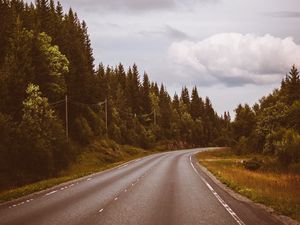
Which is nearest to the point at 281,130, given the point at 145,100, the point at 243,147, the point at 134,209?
the point at 243,147

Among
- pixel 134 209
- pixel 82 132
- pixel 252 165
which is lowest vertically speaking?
pixel 134 209

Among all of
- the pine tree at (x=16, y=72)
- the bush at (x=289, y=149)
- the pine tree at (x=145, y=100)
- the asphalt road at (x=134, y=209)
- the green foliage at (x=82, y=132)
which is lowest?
the asphalt road at (x=134, y=209)

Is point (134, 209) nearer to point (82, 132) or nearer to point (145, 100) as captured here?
point (82, 132)

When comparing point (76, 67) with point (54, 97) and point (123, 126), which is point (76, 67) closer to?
point (54, 97)

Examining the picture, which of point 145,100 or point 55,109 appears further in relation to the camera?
point 145,100

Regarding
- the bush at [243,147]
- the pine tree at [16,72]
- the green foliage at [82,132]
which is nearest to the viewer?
the pine tree at [16,72]

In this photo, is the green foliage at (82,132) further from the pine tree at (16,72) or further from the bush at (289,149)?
the bush at (289,149)

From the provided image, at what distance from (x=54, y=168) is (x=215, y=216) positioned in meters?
36.3

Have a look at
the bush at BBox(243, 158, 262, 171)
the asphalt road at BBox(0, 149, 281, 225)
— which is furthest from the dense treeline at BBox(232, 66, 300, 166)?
the asphalt road at BBox(0, 149, 281, 225)

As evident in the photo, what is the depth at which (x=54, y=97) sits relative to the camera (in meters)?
65.1

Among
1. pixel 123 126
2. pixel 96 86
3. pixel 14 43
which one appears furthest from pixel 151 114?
pixel 14 43

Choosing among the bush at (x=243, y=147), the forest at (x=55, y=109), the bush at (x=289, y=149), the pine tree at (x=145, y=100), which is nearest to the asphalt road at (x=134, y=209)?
the forest at (x=55, y=109)

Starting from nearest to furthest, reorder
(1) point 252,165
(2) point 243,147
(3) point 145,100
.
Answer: (1) point 252,165
(2) point 243,147
(3) point 145,100

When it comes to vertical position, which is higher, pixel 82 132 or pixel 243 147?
pixel 82 132
